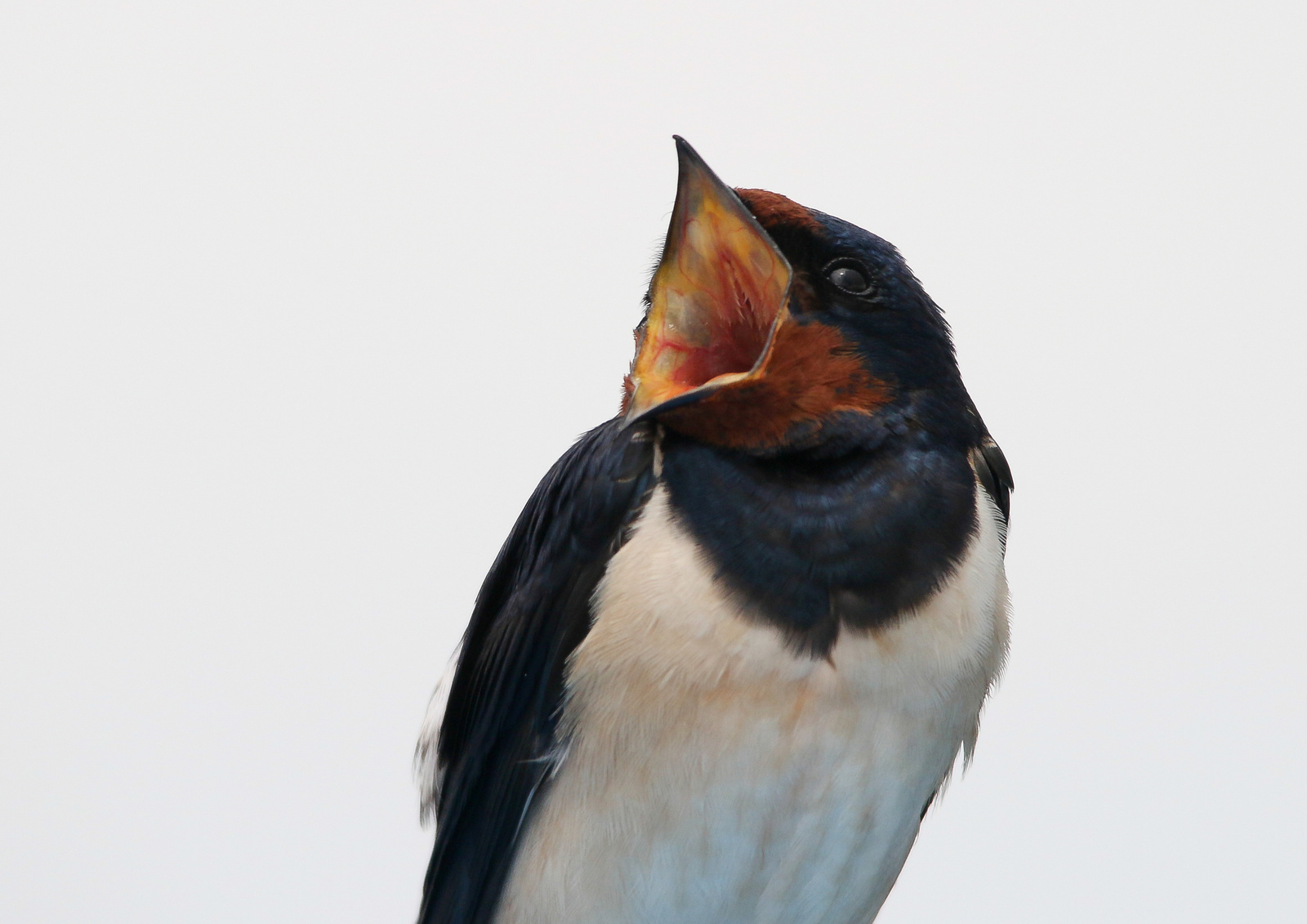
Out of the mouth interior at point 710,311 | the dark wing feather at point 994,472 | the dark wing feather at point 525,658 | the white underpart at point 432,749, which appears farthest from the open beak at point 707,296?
the white underpart at point 432,749

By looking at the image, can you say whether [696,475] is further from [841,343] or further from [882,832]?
[882,832]

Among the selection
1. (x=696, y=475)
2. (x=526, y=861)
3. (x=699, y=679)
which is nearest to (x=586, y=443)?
(x=696, y=475)

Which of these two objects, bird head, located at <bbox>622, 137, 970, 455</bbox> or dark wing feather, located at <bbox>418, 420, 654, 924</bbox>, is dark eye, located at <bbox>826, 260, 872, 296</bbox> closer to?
bird head, located at <bbox>622, 137, 970, 455</bbox>

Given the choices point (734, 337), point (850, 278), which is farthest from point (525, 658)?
point (850, 278)

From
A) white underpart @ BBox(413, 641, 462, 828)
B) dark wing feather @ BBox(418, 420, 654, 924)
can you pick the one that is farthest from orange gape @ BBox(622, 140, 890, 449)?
white underpart @ BBox(413, 641, 462, 828)

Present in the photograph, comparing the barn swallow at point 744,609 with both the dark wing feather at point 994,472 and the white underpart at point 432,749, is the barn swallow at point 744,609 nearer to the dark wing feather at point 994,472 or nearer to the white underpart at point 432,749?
the dark wing feather at point 994,472

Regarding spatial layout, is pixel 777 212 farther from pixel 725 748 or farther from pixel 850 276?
pixel 725 748
